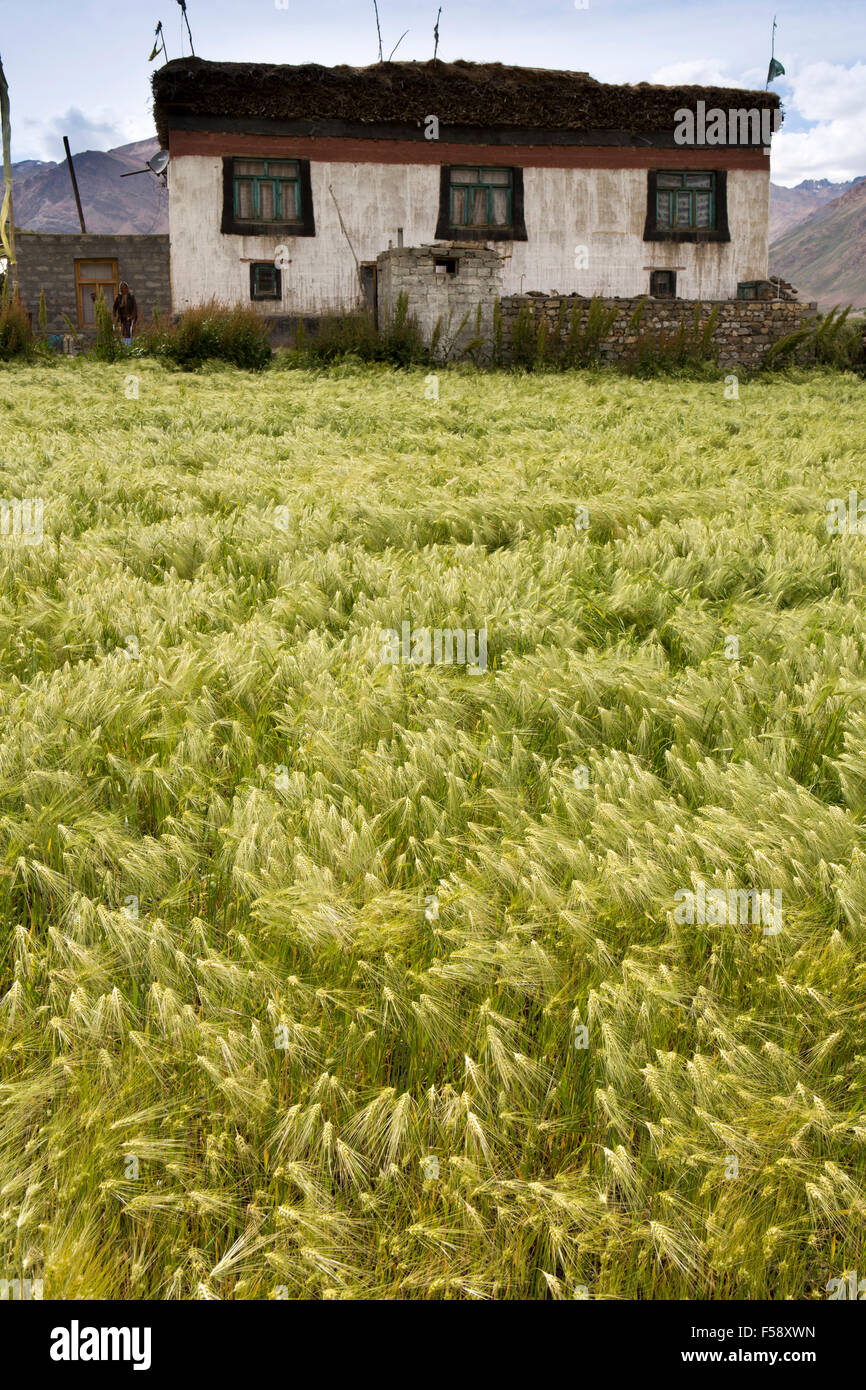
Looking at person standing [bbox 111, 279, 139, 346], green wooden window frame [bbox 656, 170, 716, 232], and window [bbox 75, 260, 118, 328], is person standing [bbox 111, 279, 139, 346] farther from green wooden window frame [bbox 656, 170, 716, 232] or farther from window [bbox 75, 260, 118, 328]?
green wooden window frame [bbox 656, 170, 716, 232]

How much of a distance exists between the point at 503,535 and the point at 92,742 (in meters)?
3.50

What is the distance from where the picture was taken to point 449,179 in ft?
90.2

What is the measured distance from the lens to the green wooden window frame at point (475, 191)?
2753cm

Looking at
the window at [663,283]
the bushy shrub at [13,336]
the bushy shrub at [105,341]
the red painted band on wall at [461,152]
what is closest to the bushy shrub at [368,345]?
the bushy shrub at [105,341]

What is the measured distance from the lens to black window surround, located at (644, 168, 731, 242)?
28.5 m

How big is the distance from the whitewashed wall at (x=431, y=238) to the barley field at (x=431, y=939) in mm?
25117

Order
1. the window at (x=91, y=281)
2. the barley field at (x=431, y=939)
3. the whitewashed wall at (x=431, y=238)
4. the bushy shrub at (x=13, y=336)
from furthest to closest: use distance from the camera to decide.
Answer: the window at (x=91, y=281), the whitewashed wall at (x=431, y=238), the bushy shrub at (x=13, y=336), the barley field at (x=431, y=939)

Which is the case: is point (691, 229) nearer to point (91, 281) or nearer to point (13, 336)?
point (13, 336)

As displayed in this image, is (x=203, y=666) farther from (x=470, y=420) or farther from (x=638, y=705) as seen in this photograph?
(x=470, y=420)

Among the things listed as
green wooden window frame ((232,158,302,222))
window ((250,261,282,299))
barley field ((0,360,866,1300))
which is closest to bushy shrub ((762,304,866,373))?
window ((250,261,282,299))

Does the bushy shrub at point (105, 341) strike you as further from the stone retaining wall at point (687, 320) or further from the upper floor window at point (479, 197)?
the upper floor window at point (479, 197)

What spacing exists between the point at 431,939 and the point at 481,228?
29.1 m
